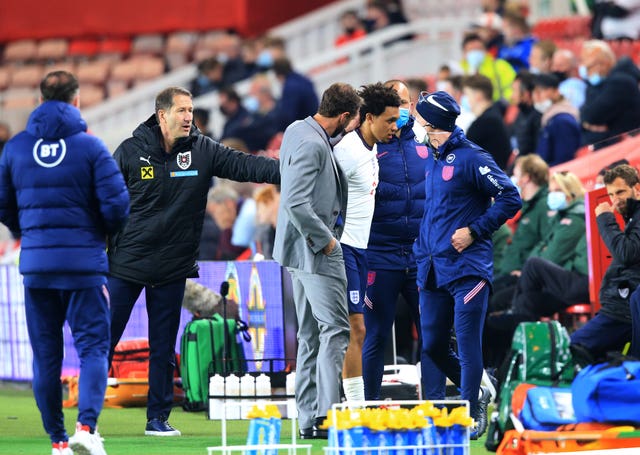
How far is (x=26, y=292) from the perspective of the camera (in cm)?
743

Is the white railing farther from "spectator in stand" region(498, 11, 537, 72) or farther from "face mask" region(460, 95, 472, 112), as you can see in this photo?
"face mask" region(460, 95, 472, 112)

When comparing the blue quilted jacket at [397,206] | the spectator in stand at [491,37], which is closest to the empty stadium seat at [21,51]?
the spectator in stand at [491,37]

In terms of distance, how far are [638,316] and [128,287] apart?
110 inches

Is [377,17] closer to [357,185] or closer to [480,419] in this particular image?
[357,185]

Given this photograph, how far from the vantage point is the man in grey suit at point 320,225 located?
8023 mm

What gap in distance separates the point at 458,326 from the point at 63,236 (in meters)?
2.14

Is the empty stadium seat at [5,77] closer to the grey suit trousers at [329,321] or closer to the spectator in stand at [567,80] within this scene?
the spectator in stand at [567,80]

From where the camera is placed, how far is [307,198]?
8.02 meters

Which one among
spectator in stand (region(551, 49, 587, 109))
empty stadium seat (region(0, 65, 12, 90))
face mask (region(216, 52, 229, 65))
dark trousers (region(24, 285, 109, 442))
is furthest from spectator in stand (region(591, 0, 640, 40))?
empty stadium seat (region(0, 65, 12, 90))

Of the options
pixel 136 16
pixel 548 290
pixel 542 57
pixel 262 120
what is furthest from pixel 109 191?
pixel 136 16

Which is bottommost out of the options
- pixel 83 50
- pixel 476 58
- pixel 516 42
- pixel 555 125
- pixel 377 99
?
pixel 377 99

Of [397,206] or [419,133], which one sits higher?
[419,133]

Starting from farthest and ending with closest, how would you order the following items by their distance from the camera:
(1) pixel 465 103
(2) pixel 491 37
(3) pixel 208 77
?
(3) pixel 208 77 < (2) pixel 491 37 < (1) pixel 465 103

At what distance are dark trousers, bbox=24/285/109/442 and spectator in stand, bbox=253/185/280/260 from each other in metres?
5.28
